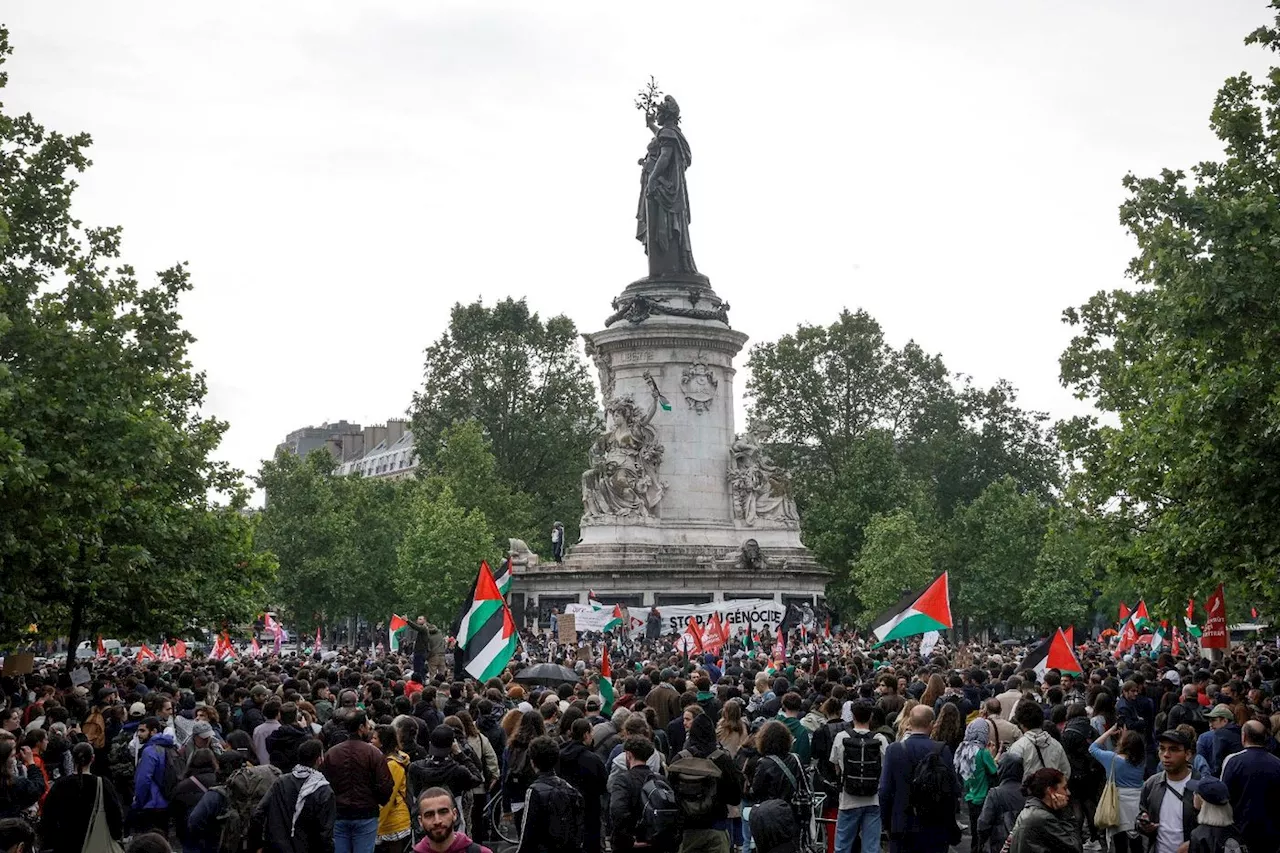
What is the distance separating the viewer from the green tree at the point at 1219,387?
68.7 feet

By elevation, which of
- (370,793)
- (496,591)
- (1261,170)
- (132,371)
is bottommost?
(370,793)

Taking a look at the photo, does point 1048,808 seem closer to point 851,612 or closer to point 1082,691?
point 1082,691

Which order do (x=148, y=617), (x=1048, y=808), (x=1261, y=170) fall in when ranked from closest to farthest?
(x=1048, y=808) < (x=1261, y=170) < (x=148, y=617)

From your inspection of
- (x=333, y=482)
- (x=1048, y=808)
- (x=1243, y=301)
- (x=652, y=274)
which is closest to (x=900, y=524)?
(x=652, y=274)

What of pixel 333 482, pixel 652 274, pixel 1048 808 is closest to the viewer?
pixel 1048 808

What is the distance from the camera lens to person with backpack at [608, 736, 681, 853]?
11.0 m

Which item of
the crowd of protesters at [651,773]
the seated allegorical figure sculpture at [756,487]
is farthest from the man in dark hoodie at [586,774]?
the seated allegorical figure sculpture at [756,487]

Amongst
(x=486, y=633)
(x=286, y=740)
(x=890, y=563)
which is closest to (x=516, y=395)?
(x=890, y=563)

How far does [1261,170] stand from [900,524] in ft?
141

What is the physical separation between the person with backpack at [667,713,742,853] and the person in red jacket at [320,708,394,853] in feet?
8.05

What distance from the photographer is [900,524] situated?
2682 inches

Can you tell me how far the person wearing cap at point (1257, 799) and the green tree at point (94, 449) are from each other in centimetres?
1335

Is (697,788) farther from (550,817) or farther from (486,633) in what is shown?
(486,633)

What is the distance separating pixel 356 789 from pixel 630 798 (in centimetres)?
246
